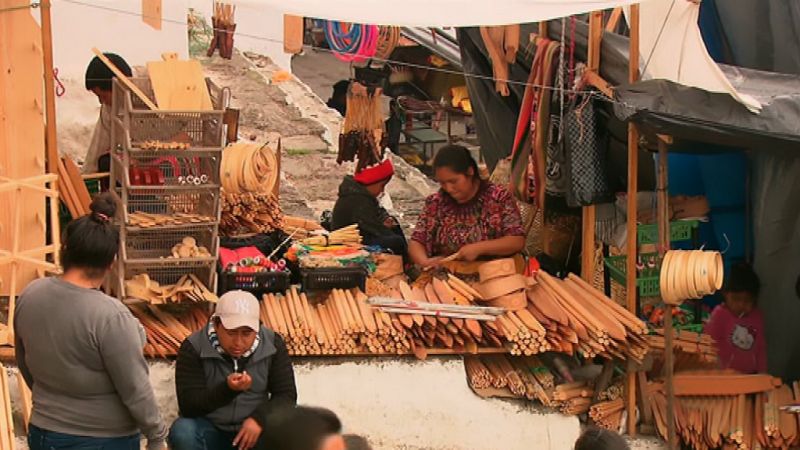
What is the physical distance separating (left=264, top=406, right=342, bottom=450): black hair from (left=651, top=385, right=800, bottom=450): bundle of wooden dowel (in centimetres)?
421

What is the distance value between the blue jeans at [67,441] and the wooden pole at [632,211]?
3308 mm

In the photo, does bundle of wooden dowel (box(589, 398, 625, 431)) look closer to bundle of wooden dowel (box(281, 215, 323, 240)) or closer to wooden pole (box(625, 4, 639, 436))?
wooden pole (box(625, 4, 639, 436))

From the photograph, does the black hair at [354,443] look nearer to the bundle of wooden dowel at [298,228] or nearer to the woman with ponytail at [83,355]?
the woman with ponytail at [83,355]

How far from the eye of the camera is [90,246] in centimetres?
519

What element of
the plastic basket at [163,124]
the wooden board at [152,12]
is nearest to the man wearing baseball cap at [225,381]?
the plastic basket at [163,124]

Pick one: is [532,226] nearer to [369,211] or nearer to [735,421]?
[369,211]

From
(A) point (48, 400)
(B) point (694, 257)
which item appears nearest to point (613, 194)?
(B) point (694, 257)

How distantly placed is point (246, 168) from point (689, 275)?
10.3ft

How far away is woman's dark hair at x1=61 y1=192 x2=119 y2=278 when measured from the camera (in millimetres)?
5191

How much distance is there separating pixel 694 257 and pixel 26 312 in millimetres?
3667

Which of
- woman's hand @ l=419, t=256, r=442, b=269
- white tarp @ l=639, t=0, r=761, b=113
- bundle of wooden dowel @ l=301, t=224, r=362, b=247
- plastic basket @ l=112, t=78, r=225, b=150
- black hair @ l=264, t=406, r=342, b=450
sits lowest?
woman's hand @ l=419, t=256, r=442, b=269

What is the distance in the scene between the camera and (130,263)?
7273 millimetres

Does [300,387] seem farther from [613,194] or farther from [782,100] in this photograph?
[782,100]

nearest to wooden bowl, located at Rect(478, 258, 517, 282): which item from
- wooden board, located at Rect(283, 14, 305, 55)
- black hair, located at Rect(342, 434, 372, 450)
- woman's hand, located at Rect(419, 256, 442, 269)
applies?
woman's hand, located at Rect(419, 256, 442, 269)
